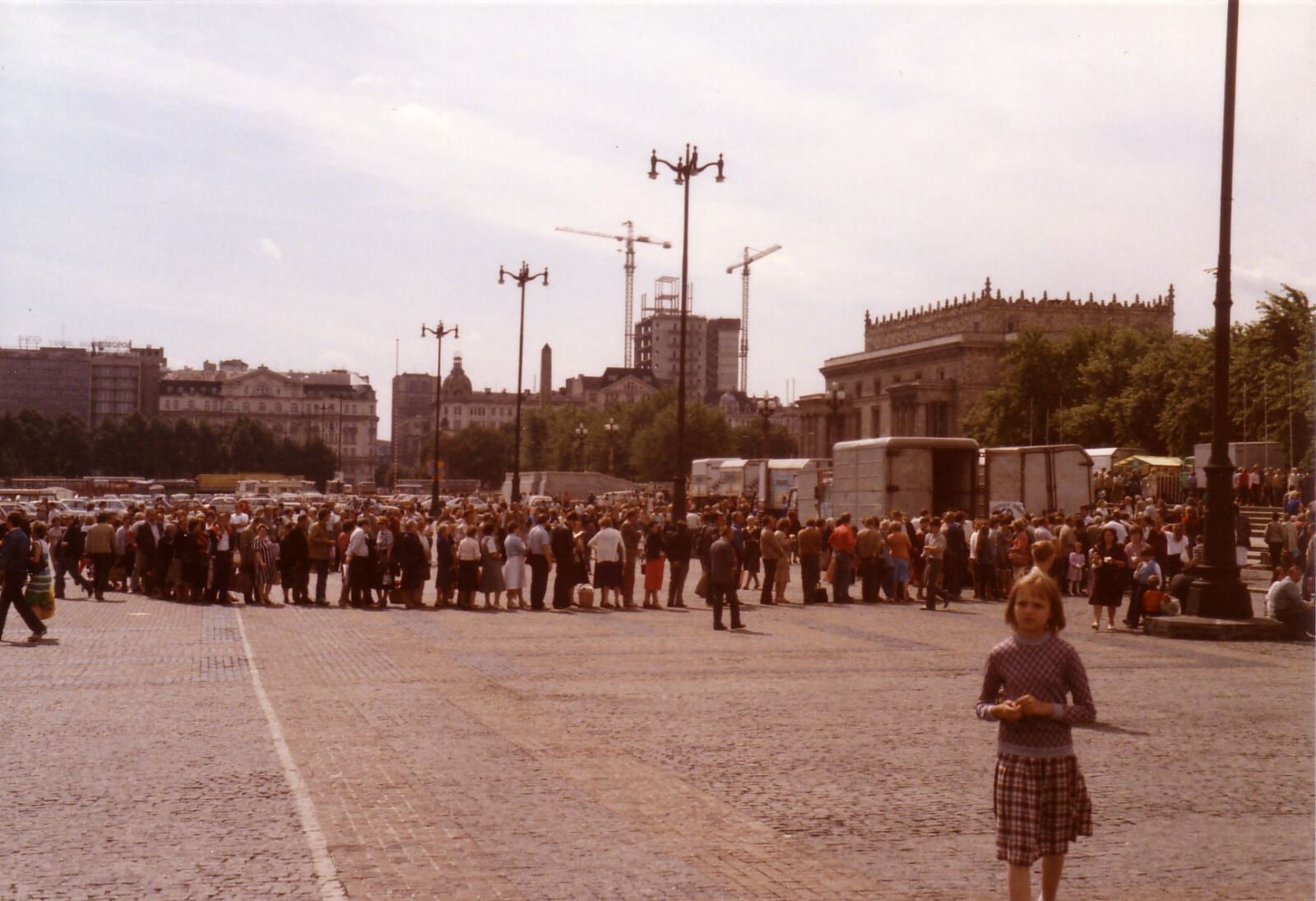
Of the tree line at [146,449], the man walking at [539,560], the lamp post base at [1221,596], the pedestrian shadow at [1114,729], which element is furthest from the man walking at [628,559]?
the tree line at [146,449]

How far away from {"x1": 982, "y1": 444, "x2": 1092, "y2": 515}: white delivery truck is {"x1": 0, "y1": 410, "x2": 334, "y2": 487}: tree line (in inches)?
4712

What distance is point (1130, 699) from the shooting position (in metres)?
14.3

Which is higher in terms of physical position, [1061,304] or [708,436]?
[1061,304]

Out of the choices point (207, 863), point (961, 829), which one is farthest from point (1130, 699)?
point (207, 863)

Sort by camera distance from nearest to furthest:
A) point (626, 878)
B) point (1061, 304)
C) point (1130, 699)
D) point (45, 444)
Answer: point (626, 878)
point (1130, 699)
point (1061, 304)
point (45, 444)

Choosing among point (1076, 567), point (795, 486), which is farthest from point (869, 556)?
point (795, 486)

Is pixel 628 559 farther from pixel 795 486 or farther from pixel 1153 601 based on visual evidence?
pixel 795 486

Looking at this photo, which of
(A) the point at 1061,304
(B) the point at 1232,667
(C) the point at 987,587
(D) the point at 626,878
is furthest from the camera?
(A) the point at 1061,304

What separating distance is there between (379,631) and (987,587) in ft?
44.0

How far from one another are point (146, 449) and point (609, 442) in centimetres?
5594

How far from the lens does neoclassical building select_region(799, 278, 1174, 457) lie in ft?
413

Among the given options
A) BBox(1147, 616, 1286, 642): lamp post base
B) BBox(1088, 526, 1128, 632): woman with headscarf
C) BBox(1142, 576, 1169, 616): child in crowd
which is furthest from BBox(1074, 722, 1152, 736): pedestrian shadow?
BBox(1088, 526, 1128, 632): woman with headscarf

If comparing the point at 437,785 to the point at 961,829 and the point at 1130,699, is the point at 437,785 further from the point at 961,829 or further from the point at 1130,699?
the point at 1130,699

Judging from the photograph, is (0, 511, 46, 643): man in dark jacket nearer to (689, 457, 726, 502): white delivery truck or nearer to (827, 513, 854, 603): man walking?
(827, 513, 854, 603): man walking
